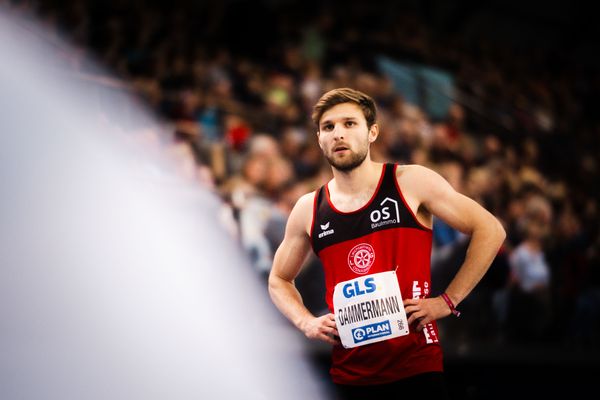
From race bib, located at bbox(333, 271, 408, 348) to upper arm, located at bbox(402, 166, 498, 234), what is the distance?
32 centimetres

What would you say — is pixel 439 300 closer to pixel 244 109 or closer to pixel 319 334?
pixel 319 334

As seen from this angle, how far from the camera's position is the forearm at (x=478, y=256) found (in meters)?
3.56

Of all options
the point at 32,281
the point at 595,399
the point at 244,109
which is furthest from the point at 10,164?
the point at 595,399

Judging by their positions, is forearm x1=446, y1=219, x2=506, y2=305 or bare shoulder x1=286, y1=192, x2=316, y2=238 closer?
forearm x1=446, y1=219, x2=506, y2=305

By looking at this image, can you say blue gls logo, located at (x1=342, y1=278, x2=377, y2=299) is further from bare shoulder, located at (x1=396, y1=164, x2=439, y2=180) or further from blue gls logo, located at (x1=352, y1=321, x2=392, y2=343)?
bare shoulder, located at (x1=396, y1=164, x2=439, y2=180)

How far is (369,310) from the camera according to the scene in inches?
141

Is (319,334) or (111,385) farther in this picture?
(111,385)

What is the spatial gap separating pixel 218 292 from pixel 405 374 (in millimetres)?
2994

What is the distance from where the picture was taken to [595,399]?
801 cm

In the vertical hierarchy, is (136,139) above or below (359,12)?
below

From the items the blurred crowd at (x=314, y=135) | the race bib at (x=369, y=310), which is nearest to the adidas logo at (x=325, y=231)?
the race bib at (x=369, y=310)

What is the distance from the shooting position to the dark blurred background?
7355 millimetres

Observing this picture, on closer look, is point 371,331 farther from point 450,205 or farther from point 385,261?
point 450,205

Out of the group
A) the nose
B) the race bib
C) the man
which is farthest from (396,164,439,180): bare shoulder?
the race bib
